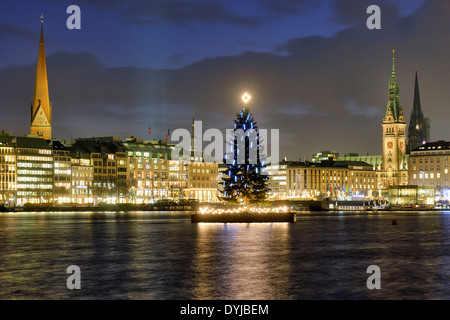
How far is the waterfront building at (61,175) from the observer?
191250 mm

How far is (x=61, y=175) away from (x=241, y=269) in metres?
165

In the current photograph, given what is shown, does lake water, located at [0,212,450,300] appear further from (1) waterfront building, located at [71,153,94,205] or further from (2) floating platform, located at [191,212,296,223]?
(1) waterfront building, located at [71,153,94,205]

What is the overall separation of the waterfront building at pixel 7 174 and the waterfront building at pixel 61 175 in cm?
1210

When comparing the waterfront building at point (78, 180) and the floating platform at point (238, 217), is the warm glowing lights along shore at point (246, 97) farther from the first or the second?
the waterfront building at point (78, 180)

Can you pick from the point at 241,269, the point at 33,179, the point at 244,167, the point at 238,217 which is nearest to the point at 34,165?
the point at 33,179

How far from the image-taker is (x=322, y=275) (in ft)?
110

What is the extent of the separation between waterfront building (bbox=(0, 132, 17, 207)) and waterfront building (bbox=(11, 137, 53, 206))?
1.43m

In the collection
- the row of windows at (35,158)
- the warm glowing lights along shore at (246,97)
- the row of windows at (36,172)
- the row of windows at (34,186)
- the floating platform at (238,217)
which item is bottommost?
the floating platform at (238,217)

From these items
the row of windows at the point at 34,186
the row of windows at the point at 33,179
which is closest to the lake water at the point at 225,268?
the row of windows at the point at 34,186

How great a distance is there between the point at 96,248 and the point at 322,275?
20904 millimetres

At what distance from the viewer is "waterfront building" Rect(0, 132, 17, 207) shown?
18025 centimetres

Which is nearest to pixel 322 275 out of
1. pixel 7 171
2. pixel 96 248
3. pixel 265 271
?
pixel 265 271

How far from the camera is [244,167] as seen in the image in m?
95.8
